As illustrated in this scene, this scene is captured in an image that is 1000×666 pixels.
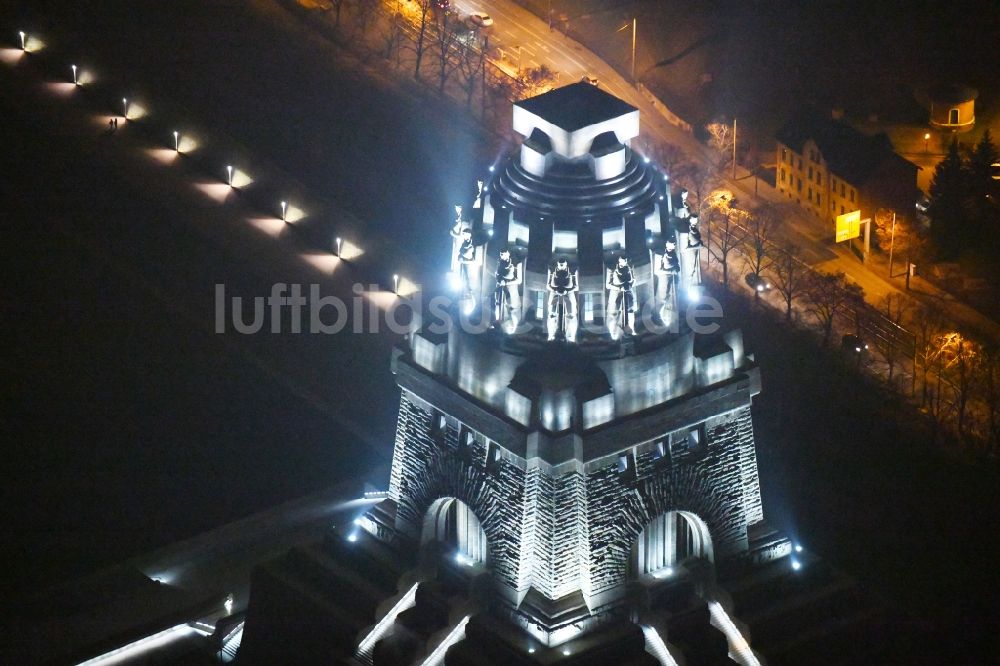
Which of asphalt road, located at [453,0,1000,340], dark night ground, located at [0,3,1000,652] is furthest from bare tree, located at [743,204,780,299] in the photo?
dark night ground, located at [0,3,1000,652]

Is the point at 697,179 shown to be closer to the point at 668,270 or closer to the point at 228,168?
the point at 228,168

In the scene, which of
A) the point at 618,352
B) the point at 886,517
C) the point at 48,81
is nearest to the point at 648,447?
the point at 618,352

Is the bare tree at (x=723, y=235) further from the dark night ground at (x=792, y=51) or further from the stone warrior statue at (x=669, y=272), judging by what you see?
the stone warrior statue at (x=669, y=272)

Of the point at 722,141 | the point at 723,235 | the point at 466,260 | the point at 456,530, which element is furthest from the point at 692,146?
the point at 466,260

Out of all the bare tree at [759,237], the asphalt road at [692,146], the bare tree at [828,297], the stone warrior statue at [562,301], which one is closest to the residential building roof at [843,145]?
the asphalt road at [692,146]

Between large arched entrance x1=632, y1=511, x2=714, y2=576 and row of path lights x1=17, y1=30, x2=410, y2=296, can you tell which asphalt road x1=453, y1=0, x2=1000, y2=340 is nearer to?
row of path lights x1=17, y1=30, x2=410, y2=296

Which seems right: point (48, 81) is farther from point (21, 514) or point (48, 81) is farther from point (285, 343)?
point (21, 514)

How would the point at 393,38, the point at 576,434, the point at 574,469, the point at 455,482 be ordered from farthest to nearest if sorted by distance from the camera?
the point at 393,38 → the point at 455,482 → the point at 574,469 → the point at 576,434
